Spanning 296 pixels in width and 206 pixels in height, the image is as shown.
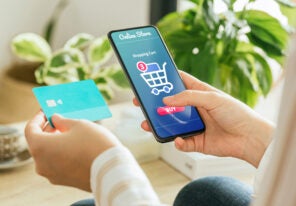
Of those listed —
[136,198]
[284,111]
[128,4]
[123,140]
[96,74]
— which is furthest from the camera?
[128,4]

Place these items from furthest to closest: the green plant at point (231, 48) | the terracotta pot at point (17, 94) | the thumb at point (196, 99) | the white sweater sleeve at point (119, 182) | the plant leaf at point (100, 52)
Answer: the terracotta pot at point (17, 94) < the plant leaf at point (100, 52) < the green plant at point (231, 48) < the thumb at point (196, 99) < the white sweater sleeve at point (119, 182)

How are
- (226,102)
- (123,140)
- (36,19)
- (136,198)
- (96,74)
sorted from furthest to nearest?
(36,19)
(96,74)
(123,140)
(226,102)
(136,198)

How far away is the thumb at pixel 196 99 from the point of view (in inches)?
34.1

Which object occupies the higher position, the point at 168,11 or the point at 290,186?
the point at 290,186

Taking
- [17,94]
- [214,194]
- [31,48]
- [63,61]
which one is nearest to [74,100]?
[214,194]

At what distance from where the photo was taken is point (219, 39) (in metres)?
1.27

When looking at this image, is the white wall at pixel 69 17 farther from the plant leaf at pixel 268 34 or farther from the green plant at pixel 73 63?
the plant leaf at pixel 268 34

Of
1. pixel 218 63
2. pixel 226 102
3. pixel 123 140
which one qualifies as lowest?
pixel 123 140

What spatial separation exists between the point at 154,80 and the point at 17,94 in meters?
0.77

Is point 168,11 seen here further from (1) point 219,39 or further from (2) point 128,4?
(1) point 219,39

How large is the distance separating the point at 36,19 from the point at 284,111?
1350 millimetres

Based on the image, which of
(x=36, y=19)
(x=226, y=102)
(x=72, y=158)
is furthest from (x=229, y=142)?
(x=36, y=19)

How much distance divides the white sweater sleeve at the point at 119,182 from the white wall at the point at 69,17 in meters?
1.12

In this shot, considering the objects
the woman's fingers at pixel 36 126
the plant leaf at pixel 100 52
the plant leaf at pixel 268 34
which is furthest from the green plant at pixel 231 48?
the woman's fingers at pixel 36 126
